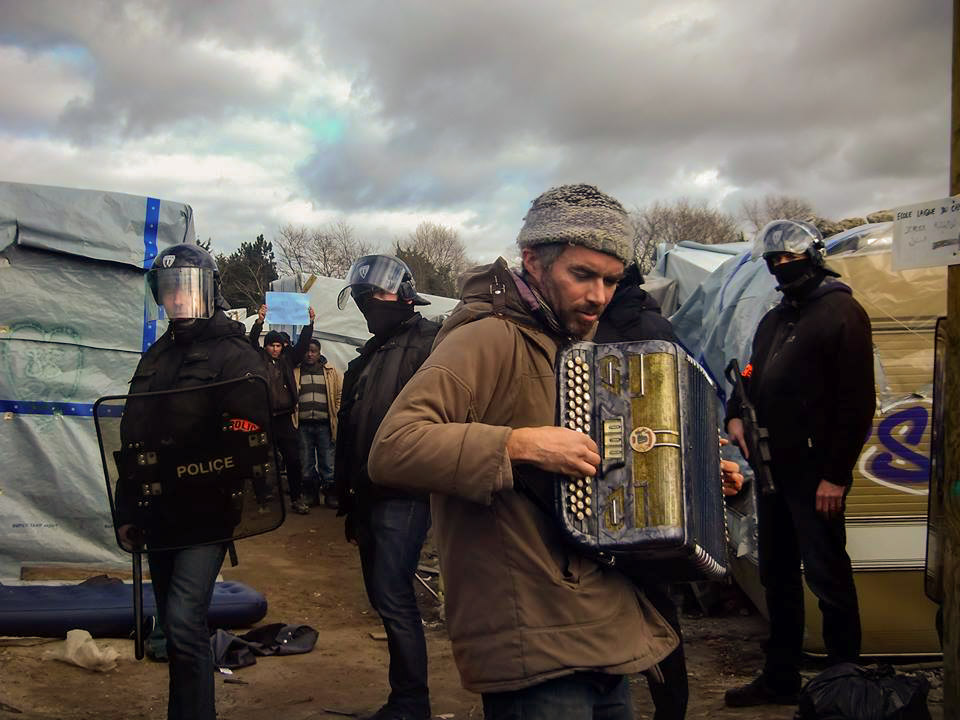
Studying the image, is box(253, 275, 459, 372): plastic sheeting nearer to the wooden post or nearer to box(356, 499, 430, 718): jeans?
box(356, 499, 430, 718): jeans

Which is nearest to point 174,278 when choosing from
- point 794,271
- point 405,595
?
point 405,595

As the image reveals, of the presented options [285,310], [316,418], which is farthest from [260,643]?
[316,418]

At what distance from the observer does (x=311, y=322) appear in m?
10.9

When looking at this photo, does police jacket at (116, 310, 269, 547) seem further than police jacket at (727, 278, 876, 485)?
No

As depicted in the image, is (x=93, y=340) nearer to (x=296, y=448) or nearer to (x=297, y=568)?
(x=297, y=568)

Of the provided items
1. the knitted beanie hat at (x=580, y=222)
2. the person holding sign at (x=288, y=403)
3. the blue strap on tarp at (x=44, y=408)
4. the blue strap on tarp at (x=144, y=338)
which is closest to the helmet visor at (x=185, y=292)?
the knitted beanie hat at (x=580, y=222)

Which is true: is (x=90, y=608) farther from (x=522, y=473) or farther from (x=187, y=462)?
(x=522, y=473)

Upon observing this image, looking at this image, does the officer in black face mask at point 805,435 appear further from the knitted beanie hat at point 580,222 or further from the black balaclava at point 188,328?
the black balaclava at point 188,328

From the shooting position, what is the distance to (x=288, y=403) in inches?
421

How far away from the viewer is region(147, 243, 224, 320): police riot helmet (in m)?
4.00

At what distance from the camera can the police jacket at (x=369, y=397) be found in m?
4.57

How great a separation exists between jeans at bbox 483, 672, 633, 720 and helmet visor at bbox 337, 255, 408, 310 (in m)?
3.02

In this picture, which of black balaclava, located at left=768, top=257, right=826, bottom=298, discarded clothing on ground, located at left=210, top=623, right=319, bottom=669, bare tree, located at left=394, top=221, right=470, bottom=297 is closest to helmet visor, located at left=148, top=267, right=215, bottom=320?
discarded clothing on ground, located at left=210, top=623, right=319, bottom=669

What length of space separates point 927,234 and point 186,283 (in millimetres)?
3044
